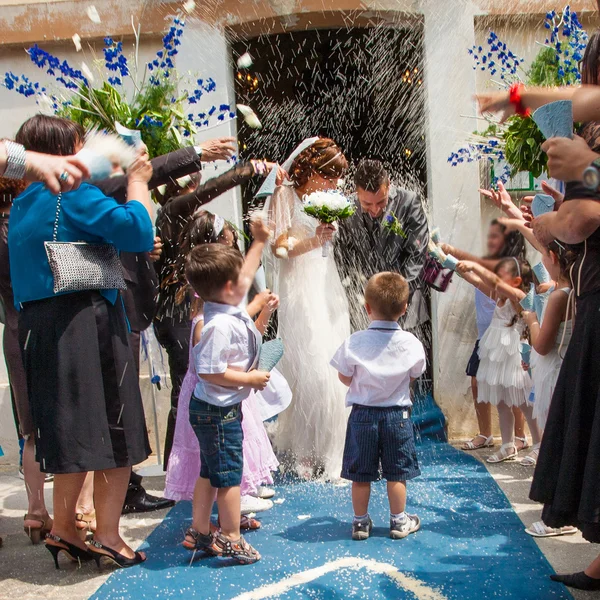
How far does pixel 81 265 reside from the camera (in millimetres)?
3414

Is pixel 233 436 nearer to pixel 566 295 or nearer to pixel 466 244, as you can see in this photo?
pixel 566 295

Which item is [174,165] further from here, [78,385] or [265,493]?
[265,493]

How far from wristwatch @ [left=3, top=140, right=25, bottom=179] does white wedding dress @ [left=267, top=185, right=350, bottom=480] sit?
2838 millimetres

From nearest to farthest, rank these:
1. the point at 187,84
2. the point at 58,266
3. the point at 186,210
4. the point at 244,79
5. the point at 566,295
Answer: the point at 58,266, the point at 566,295, the point at 186,210, the point at 187,84, the point at 244,79

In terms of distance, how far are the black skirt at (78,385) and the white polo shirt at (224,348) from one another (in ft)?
1.17

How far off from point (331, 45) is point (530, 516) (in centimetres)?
479

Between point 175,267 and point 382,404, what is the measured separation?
147 centimetres

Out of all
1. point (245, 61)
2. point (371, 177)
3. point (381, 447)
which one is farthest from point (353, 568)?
point (245, 61)

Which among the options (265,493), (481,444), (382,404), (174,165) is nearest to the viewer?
(382,404)

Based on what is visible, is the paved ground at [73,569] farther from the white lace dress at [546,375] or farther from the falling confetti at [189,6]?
the falling confetti at [189,6]

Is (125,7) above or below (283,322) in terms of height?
above

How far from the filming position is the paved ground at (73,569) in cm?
344

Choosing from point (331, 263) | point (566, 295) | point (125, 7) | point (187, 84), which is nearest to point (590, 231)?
point (566, 295)

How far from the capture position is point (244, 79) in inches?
272
